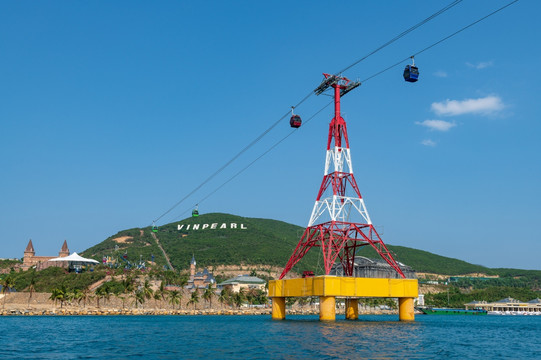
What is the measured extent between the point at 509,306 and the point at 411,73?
16508 centimetres

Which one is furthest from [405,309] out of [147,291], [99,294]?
[99,294]

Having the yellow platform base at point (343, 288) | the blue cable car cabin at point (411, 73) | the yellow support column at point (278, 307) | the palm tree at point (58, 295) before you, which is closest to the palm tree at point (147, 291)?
the palm tree at point (58, 295)

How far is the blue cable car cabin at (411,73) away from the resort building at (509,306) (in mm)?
156620

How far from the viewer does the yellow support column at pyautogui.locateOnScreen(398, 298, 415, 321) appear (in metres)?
61.5

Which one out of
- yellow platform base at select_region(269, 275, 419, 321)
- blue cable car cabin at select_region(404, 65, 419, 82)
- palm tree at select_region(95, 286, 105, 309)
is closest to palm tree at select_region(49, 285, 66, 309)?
palm tree at select_region(95, 286, 105, 309)

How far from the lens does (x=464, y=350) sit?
38.0 metres

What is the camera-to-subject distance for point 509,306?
177125 millimetres

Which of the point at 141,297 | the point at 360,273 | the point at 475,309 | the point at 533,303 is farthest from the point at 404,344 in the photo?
the point at 533,303

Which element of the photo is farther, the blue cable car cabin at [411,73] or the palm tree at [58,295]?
the palm tree at [58,295]

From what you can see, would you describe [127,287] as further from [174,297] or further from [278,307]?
[278,307]

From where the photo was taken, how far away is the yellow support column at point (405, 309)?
61531mm

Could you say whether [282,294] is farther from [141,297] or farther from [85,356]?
[141,297]

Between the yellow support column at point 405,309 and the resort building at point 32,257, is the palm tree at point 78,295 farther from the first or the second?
the yellow support column at point 405,309

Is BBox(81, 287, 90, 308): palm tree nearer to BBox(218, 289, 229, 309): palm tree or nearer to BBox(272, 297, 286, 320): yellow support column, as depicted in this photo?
BBox(218, 289, 229, 309): palm tree
